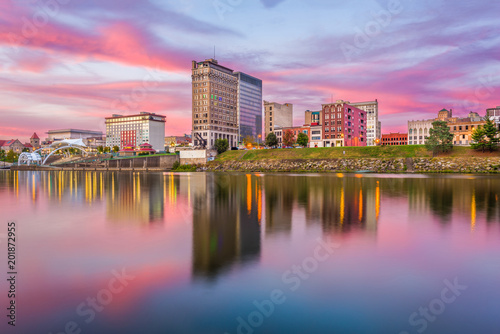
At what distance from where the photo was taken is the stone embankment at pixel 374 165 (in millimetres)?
79938

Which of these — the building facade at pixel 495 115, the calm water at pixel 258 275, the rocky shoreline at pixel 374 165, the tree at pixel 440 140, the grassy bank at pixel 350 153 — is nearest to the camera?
the calm water at pixel 258 275

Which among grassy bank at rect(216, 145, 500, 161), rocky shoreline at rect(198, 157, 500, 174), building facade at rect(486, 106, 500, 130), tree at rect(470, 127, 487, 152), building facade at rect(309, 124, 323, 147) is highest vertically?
building facade at rect(486, 106, 500, 130)

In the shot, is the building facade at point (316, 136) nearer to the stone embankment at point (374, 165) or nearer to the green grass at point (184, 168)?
the stone embankment at point (374, 165)

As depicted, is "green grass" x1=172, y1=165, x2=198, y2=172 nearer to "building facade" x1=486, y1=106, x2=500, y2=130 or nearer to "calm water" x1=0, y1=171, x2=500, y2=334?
"calm water" x1=0, y1=171, x2=500, y2=334

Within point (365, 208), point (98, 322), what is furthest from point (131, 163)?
point (98, 322)

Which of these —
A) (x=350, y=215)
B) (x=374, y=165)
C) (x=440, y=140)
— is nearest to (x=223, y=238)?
(x=350, y=215)

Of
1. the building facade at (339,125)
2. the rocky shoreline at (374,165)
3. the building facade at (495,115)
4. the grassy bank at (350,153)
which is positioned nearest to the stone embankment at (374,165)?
the rocky shoreline at (374,165)

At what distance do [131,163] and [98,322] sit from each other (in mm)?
159040

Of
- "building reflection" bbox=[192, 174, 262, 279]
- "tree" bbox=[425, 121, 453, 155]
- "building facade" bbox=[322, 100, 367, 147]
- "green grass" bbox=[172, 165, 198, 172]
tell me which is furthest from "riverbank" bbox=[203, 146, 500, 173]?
"building reflection" bbox=[192, 174, 262, 279]

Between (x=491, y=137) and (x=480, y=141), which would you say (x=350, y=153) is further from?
(x=491, y=137)

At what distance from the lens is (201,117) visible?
197 m

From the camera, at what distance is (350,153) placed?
361 feet

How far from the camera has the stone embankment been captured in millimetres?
79938

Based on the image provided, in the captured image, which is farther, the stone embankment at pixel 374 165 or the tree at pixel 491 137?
the tree at pixel 491 137
